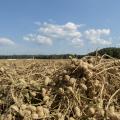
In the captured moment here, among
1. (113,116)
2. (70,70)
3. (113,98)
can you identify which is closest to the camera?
(113,116)

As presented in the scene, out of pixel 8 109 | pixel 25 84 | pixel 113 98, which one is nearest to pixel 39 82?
pixel 25 84

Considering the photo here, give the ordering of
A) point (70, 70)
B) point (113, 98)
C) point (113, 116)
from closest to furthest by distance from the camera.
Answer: point (113, 116) < point (113, 98) < point (70, 70)

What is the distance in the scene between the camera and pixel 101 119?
2916mm

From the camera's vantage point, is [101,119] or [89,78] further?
[89,78]

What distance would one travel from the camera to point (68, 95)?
306 centimetres

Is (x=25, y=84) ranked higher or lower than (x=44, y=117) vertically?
higher

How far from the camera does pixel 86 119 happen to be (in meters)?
2.91

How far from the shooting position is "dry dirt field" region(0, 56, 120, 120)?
2922 millimetres

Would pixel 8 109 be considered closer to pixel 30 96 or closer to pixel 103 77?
pixel 30 96

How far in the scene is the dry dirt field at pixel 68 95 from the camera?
292 centimetres

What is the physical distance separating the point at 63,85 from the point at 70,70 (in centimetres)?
21

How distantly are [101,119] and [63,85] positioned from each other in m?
0.43

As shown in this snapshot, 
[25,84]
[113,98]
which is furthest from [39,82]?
[113,98]

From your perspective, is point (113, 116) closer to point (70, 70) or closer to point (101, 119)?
point (101, 119)
